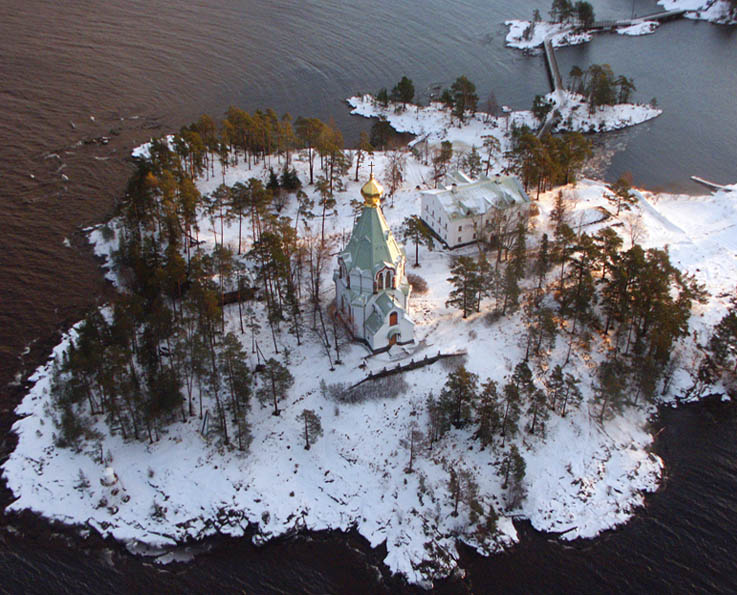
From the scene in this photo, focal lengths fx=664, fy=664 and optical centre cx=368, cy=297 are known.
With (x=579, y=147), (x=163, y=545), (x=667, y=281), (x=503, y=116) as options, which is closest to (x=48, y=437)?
(x=163, y=545)

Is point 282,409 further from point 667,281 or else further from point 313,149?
point 313,149

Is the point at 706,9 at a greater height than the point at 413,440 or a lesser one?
greater

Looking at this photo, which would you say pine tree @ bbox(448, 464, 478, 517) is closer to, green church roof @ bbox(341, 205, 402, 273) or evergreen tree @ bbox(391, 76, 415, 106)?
green church roof @ bbox(341, 205, 402, 273)

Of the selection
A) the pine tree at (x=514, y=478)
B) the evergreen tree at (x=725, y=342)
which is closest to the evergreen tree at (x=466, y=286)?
the pine tree at (x=514, y=478)

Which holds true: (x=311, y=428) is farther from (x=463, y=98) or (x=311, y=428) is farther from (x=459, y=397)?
(x=463, y=98)

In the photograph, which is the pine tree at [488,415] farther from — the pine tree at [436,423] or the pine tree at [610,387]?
the pine tree at [610,387]

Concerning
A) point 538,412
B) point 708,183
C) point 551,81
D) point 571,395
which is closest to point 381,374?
point 538,412

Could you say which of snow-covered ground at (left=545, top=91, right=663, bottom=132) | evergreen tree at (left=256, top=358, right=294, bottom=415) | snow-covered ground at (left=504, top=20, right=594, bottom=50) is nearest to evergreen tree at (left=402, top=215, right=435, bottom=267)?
evergreen tree at (left=256, top=358, right=294, bottom=415)
